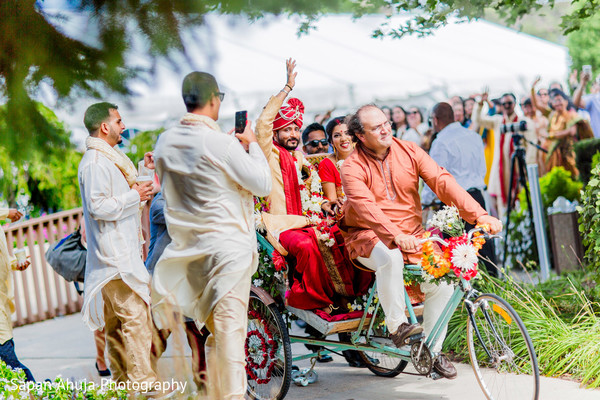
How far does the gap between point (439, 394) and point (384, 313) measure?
659 millimetres

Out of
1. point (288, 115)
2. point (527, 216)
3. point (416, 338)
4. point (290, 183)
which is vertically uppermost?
point (288, 115)

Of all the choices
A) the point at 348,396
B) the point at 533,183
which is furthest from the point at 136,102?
the point at 533,183

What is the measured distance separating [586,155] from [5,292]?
645cm

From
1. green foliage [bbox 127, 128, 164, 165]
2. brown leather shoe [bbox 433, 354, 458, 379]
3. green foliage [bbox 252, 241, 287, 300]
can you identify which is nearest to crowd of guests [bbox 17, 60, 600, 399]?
brown leather shoe [bbox 433, 354, 458, 379]

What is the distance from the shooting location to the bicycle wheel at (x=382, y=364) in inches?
198

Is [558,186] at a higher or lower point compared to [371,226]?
lower

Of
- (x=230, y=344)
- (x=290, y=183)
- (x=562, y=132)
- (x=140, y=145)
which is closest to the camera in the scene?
(x=230, y=344)

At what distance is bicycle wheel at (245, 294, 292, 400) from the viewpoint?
4.54 m

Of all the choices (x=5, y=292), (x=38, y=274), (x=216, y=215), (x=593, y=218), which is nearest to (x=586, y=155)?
(x=593, y=218)

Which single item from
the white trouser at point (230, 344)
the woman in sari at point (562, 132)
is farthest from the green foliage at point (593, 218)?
the woman in sari at point (562, 132)

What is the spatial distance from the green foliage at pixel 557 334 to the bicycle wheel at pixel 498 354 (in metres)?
0.32

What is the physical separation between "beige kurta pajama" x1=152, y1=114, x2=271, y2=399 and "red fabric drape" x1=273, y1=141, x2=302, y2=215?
1309 mm

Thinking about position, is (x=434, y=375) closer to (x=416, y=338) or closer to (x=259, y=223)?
(x=416, y=338)

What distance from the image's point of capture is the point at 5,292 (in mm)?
4930
